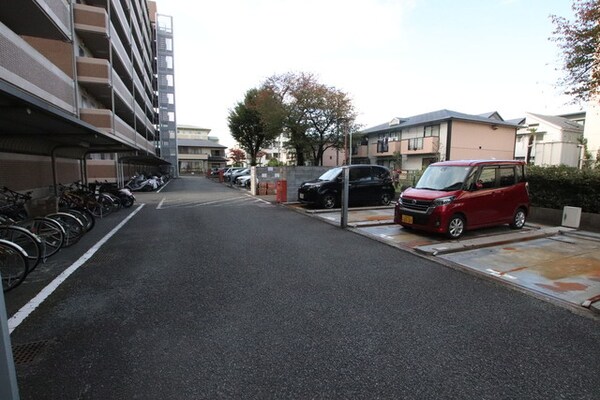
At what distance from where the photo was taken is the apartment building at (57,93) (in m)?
6.37

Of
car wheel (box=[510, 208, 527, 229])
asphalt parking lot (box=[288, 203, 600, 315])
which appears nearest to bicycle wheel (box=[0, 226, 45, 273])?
asphalt parking lot (box=[288, 203, 600, 315])

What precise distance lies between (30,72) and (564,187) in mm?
16133

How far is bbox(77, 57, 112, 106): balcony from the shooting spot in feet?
52.3

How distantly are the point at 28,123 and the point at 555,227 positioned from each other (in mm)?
12211

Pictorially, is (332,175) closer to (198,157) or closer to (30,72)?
(30,72)

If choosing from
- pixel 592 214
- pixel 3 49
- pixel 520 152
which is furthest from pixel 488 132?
pixel 3 49

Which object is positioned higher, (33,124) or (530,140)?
(530,140)

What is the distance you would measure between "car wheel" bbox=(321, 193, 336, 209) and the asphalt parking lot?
2646 mm

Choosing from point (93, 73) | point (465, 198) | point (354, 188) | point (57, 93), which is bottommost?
point (354, 188)

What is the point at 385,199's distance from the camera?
1239 centimetres

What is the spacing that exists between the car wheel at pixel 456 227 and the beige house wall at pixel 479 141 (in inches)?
767

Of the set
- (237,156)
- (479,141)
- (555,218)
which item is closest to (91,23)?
(555,218)

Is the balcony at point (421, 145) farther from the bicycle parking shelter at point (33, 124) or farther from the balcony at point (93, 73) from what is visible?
the bicycle parking shelter at point (33, 124)

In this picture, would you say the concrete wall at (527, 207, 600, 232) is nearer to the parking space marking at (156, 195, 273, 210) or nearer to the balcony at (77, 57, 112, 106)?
the parking space marking at (156, 195, 273, 210)
